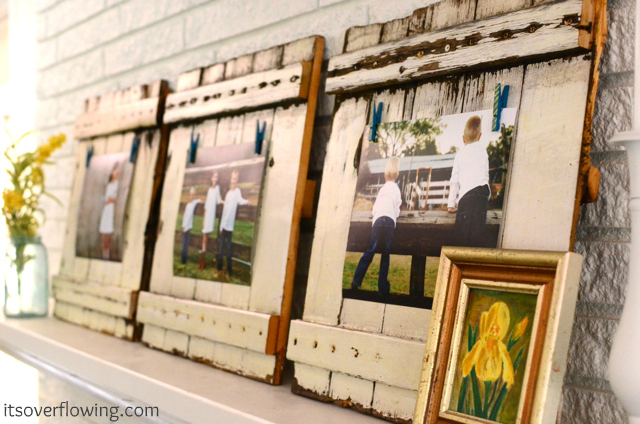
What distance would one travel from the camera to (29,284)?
168 cm

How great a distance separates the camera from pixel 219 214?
1211mm

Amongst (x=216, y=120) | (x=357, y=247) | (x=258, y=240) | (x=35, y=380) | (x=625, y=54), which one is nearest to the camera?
(x=625, y=54)

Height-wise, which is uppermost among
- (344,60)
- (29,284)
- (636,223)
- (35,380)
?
(344,60)

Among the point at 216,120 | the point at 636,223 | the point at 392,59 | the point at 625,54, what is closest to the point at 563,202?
the point at 636,223

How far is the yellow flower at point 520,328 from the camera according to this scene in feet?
2.20

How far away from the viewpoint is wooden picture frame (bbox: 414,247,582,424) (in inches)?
24.7

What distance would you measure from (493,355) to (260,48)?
0.88 m

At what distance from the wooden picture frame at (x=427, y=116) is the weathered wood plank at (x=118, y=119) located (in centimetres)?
59

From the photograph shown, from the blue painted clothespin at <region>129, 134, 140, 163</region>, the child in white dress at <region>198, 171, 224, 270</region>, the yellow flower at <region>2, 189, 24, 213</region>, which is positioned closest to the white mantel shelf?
the child in white dress at <region>198, 171, 224, 270</region>

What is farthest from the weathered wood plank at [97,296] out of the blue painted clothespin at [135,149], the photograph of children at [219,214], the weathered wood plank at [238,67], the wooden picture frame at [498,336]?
the wooden picture frame at [498,336]

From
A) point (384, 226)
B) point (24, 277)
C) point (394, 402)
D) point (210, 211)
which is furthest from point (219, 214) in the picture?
point (24, 277)

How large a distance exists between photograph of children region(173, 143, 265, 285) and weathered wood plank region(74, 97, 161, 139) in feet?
0.73

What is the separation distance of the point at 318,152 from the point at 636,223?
2.07 ft

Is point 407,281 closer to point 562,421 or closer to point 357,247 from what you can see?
point 357,247
